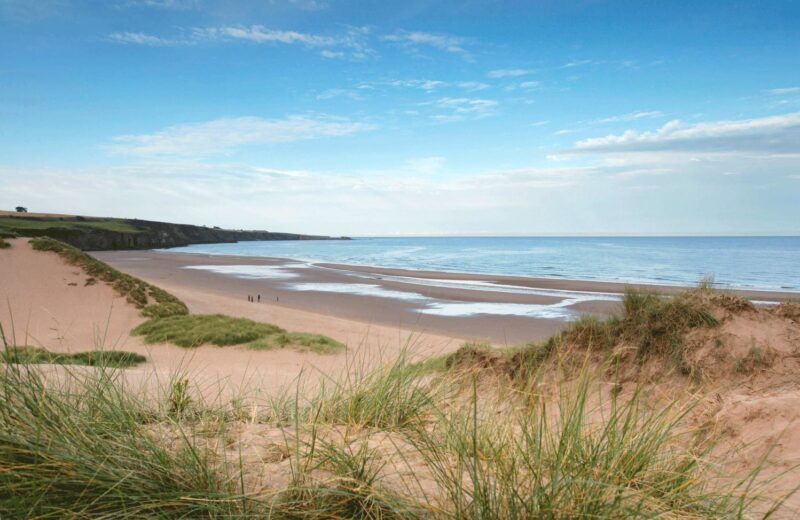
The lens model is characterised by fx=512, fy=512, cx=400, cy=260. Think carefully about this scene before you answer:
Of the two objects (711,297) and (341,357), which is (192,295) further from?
(711,297)

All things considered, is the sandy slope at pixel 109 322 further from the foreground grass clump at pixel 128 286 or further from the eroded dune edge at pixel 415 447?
the eroded dune edge at pixel 415 447

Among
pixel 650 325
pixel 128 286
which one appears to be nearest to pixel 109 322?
pixel 128 286

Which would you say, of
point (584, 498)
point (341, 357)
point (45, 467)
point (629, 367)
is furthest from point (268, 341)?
point (584, 498)

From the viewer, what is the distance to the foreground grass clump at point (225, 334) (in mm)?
13984

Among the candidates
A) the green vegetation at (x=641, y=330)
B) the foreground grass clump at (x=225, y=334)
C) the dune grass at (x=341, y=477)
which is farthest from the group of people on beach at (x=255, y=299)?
the dune grass at (x=341, y=477)

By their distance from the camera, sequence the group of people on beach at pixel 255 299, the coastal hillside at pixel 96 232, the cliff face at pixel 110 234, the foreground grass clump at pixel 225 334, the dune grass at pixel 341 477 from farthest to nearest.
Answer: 1. the cliff face at pixel 110 234
2. the coastal hillside at pixel 96 232
3. the group of people on beach at pixel 255 299
4. the foreground grass clump at pixel 225 334
5. the dune grass at pixel 341 477

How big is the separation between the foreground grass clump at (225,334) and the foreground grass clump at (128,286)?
1632 mm

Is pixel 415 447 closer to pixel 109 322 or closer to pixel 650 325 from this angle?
pixel 650 325

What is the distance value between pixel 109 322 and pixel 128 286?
14.1ft

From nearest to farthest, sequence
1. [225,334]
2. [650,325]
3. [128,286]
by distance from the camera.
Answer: [650,325], [225,334], [128,286]

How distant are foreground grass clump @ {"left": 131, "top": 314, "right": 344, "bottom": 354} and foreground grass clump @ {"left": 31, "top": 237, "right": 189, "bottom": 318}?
64.2 inches

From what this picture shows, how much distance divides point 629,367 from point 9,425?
7400 mm

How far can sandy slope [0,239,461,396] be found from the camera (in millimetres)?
12945

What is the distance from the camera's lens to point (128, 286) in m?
19.3
